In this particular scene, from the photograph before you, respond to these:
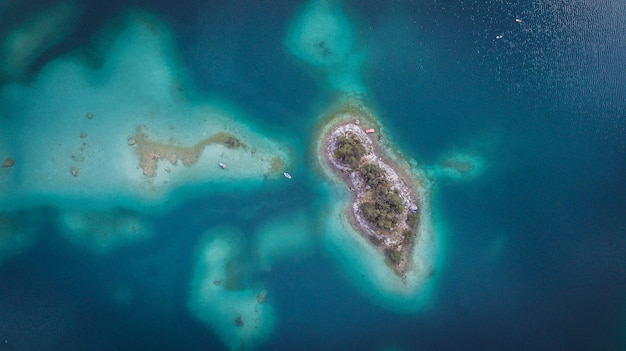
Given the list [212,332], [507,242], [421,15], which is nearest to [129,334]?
[212,332]

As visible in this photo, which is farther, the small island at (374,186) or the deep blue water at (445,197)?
the small island at (374,186)

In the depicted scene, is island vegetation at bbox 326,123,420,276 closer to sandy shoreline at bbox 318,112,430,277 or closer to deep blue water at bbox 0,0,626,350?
sandy shoreline at bbox 318,112,430,277

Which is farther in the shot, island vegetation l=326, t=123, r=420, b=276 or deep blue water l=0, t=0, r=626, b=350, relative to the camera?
island vegetation l=326, t=123, r=420, b=276

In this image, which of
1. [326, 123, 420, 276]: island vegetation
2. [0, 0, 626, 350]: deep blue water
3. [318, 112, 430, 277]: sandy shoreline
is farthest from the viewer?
[318, 112, 430, 277]: sandy shoreline

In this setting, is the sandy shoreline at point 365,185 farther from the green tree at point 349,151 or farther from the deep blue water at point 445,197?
the deep blue water at point 445,197

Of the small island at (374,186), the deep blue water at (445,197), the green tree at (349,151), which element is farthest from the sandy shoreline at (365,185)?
the deep blue water at (445,197)

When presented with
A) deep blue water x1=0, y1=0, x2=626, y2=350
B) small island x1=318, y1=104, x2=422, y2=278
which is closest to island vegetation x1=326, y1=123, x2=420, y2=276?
small island x1=318, y1=104, x2=422, y2=278

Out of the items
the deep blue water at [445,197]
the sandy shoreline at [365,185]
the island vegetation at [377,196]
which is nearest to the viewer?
the deep blue water at [445,197]
